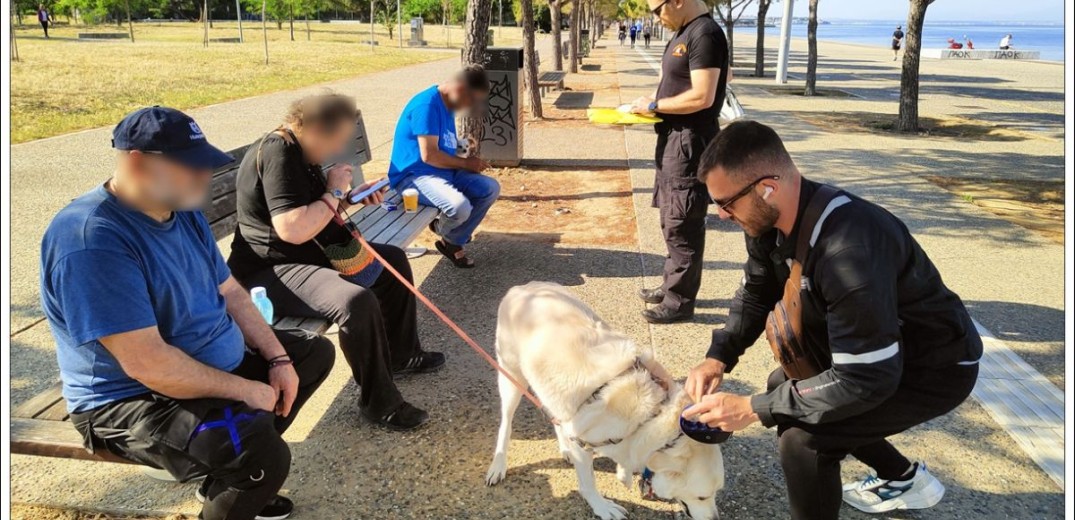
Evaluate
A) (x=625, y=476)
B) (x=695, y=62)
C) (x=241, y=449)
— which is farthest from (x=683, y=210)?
(x=241, y=449)

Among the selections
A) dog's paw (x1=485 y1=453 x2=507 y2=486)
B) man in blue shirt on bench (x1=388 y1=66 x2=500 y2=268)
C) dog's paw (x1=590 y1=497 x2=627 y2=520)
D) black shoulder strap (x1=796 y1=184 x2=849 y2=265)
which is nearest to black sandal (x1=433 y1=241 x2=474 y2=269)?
man in blue shirt on bench (x1=388 y1=66 x2=500 y2=268)

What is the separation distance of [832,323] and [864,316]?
0.35 feet

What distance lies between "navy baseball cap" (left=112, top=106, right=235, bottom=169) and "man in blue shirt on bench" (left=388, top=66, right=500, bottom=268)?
3.08m

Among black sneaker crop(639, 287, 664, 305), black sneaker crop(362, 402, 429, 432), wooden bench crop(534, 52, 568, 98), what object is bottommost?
black sneaker crop(362, 402, 429, 432)

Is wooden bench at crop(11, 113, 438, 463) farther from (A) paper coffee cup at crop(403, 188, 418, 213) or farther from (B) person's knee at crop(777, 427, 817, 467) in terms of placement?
(B) person's knee at crop(777, 427, 817, 467)

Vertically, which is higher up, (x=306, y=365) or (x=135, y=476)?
(x=306, y=365)

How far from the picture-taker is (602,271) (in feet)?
18.4

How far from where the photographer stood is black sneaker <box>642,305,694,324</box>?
4.66 m

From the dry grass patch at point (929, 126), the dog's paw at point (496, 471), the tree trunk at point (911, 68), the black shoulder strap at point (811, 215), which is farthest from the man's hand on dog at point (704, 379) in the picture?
the tree trunk at point (911, 68)

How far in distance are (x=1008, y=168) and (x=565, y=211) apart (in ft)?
21.2

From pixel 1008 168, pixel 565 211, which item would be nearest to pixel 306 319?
pixel 565 211

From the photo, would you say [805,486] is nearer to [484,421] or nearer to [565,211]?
[484,421]

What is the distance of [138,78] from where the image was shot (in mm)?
20500

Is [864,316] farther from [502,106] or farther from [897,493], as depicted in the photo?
[502,106]
